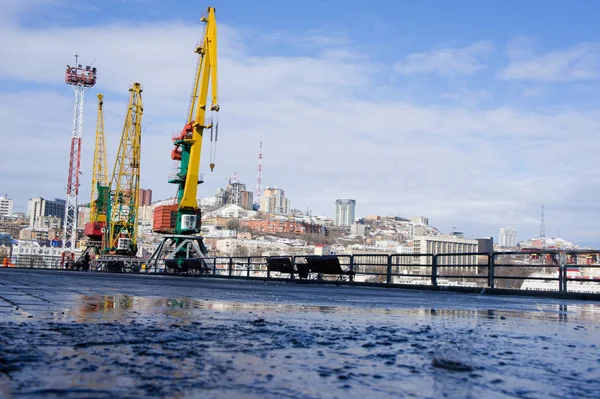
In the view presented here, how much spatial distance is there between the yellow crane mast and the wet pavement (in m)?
77.1

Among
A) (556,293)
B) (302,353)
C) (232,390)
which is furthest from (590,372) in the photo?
(556,293)

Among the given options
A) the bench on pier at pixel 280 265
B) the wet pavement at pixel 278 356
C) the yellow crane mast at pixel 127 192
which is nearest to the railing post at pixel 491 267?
the wet pavement at pixel 278 356

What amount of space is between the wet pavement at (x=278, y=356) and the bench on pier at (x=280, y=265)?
68.2ft

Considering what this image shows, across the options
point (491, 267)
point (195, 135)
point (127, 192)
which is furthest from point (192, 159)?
point (491, 267)

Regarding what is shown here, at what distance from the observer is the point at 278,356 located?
13.3ft

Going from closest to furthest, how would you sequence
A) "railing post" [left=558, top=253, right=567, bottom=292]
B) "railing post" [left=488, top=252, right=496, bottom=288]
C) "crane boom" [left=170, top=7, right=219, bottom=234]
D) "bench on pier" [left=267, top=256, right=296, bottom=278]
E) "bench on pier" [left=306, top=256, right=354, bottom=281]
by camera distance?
1. "railing post" [left=558, top=253, right=567, bottom=292]
2. "railing post" [left=488, top=252, right=496, bottom=288]
3. "bench on pier" [left=306, top=256, right=354, bottom=281]
4. "bench on pier" [left=267, top=256, right=296, bottom=278]
5. "crane boom" [left=170, top=7, right=219, bottom=234]

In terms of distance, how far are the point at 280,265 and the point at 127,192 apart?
61810 mm

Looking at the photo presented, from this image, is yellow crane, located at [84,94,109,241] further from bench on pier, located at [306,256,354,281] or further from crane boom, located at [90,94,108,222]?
bench on pier, located at [306,256,354,281]

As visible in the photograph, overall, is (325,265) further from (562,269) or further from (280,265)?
(562,269)

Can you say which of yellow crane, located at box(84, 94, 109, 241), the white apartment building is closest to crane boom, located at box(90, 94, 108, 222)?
yellow crane, located at box(84, 94, 109, 241)

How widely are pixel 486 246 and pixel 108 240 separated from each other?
51874 mm

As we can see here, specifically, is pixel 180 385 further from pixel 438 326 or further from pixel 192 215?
pixel 192 215

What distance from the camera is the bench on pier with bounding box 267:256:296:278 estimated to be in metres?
27.7

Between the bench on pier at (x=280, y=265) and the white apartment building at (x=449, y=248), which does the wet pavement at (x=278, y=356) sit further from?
the white apartment building at (x=449, y=248)
